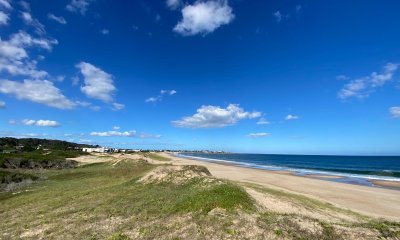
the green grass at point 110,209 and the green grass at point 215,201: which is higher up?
the green grass at point 215,201

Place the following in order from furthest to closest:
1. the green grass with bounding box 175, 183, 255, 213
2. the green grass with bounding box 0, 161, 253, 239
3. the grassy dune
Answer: the green grass with bounding box 175, 183, 255, 213
the green grass with bounding box 0, 161, 253, 239
the grassy dune

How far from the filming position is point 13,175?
1494 inches

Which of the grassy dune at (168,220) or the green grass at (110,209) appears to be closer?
the grassy dune at (168,220)

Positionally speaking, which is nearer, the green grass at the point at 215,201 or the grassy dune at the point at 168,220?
the grassy dune at the point at 168,220

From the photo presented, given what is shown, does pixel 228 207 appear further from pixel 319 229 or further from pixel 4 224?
pixel 4 224

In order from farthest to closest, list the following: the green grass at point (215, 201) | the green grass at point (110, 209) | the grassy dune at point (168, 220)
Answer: the green grass at point (215, 201), the green grass at point (110, 209), the grassy dune at point (168, 220)

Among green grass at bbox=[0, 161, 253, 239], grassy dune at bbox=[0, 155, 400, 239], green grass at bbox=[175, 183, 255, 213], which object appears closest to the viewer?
grassy dune at bbox=[0, 155, 400, 239]

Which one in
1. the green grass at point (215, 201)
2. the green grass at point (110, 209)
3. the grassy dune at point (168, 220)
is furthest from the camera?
the green grass at point (215, 201)

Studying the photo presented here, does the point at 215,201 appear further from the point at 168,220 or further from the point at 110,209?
the point at 110,209

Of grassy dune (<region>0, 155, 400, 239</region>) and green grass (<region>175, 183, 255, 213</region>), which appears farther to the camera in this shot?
green grass (<region>175, 183, 255, 213</region>)

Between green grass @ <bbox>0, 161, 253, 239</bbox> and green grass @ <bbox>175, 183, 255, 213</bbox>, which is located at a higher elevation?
green grass @ <bbox>175, 183, 255, 213</bbox>

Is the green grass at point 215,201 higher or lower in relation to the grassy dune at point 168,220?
higher

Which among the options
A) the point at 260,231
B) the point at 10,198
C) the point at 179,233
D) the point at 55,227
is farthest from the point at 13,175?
the point at 260,231

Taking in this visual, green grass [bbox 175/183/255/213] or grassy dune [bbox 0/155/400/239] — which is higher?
green grass [bbox 175/183/255/213]
